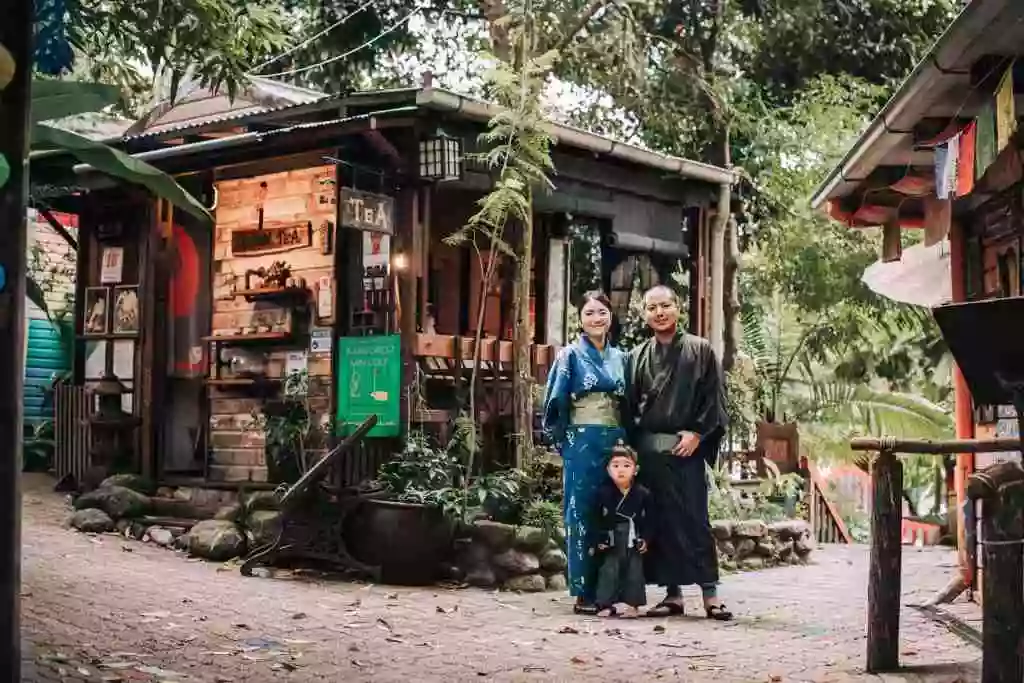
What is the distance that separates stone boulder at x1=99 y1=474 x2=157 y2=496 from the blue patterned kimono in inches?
209

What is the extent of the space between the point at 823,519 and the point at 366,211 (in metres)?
8.27

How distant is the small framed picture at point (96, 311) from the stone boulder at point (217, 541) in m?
3.52

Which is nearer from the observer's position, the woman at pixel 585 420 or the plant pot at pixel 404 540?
the woman at pixel 585 420

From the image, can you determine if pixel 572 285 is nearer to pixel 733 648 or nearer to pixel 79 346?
pixel 79 346

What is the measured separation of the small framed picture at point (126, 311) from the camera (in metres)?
12.2

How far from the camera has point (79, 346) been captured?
1277 centimetres

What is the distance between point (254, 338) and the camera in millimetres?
11461

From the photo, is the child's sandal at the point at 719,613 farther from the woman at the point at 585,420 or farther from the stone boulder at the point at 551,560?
the stone boulder at the point at 551,560

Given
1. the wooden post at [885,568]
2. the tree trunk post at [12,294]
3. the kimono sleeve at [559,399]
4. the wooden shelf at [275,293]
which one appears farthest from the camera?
the wooden shelf at [275,293]

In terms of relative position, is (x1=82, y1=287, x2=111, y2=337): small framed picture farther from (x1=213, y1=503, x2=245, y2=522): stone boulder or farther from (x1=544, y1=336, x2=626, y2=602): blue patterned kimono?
(x1=544, y1=336, x2=626, y2=602): blue patterned kimono

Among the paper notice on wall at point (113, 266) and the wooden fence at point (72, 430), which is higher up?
the paper notice on wall at point (113, 266)

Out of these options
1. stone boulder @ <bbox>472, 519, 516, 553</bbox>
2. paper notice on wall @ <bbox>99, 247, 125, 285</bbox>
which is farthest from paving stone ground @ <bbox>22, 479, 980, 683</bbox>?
paper notice on wall @ <bbox>99, 247, 125, 285</bbox>

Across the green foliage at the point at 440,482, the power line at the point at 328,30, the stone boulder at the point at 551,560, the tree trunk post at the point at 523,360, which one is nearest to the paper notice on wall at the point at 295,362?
the green foliage at the point at 440,482

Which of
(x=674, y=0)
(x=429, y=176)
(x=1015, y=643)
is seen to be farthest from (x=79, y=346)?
(x=1015, y=643)
